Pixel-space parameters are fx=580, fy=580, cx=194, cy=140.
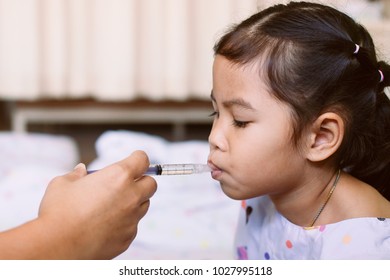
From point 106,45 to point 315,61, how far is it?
7.03ft

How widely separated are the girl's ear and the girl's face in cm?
3

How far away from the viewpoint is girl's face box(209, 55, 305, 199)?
0.92 m

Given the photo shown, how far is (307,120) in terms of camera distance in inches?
36.5

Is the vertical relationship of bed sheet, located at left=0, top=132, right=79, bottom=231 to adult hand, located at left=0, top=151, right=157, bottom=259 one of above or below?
below

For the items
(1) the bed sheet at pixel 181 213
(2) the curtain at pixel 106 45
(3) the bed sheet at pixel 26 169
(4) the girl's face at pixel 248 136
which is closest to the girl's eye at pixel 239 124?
(4) the girl's face at pixel 248 136

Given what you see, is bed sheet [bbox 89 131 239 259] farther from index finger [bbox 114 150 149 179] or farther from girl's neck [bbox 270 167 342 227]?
index finger [bbox 114 150 149 179]

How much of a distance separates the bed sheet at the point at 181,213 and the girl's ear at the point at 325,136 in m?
0.41

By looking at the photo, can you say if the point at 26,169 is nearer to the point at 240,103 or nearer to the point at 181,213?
the point at 181,213

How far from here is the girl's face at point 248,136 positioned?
3.01ft

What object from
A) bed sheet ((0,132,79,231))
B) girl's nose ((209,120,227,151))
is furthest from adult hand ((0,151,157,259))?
bed sheet ((0,132,79,231))

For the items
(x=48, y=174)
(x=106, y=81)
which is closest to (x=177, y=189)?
(x=48, y=174)

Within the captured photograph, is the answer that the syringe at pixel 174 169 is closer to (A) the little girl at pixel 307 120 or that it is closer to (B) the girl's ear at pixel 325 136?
(A) the little girl at pixel 307 120
